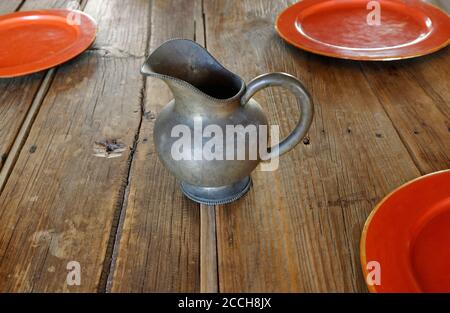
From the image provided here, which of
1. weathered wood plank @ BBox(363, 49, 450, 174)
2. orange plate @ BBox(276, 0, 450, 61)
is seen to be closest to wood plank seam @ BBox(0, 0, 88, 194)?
orange plate @ BBox(276, 0, 450, 61)

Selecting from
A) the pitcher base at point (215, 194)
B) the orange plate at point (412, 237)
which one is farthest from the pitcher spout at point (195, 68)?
the orange plate at point (412, 237)

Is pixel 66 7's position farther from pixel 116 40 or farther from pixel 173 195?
pixel 173 195

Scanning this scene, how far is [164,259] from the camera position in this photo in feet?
1.71

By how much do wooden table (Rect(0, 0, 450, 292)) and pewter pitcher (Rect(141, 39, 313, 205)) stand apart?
0.05 metres

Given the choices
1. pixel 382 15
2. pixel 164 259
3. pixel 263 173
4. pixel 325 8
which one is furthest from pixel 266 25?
pixel 164 259

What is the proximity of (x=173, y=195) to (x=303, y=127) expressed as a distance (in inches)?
7.4

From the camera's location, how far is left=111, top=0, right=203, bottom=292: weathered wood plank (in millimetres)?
503

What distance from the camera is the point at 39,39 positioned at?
970 mm

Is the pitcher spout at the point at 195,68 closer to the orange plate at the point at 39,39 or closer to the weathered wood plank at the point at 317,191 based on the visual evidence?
the weathered wood plank at the point at 317,191

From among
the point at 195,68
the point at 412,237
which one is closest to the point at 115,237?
the point at 195,68

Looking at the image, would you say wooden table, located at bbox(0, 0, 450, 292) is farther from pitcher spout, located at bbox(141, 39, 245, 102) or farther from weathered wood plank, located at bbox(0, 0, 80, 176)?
pitcher spout, located at bbox(141, 39, 245, 102)

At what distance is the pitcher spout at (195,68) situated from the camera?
0.55 meters

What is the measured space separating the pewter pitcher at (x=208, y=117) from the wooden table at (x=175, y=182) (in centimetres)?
5
